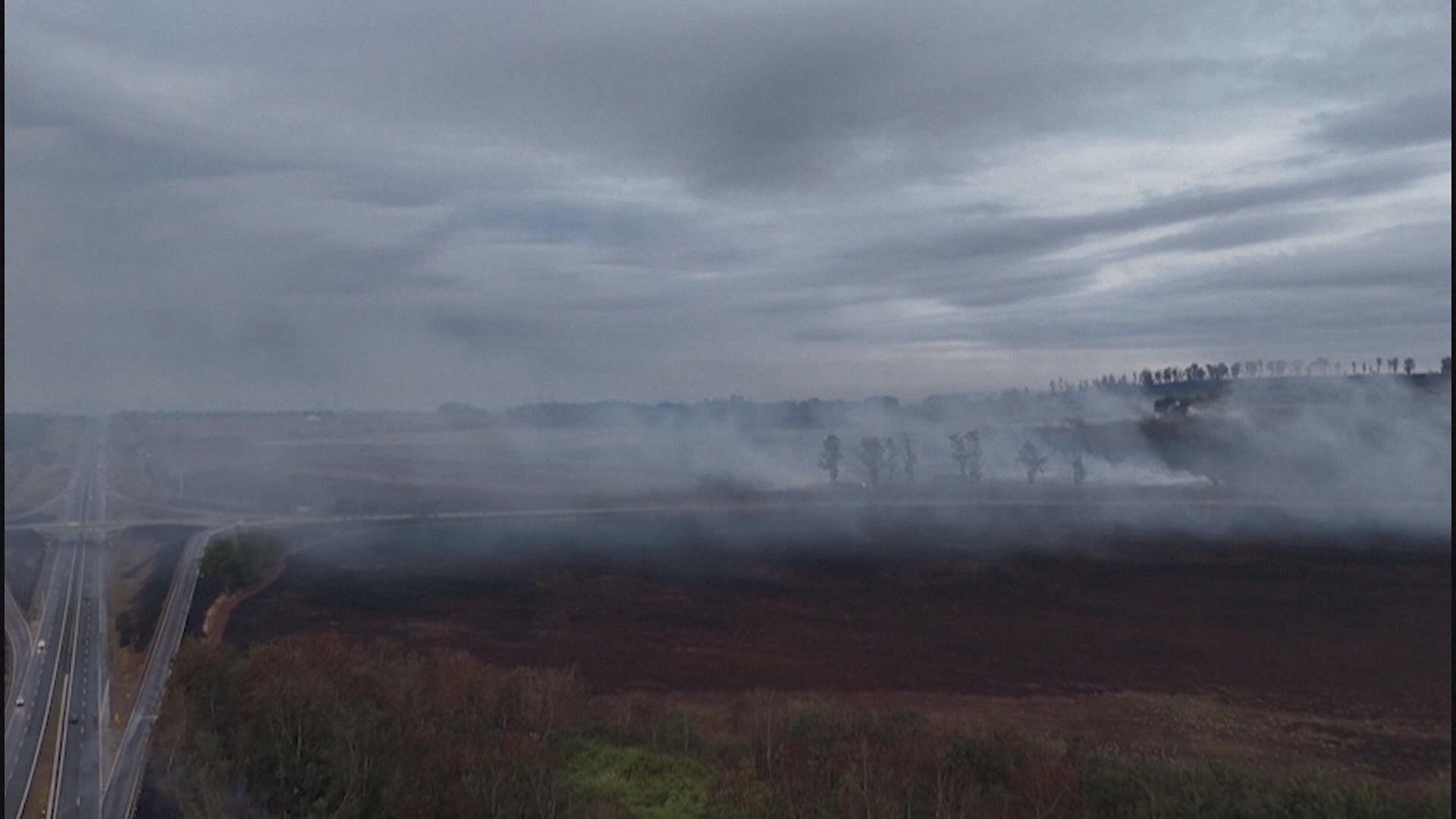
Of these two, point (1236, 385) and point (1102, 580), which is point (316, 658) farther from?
point (1236, 385)

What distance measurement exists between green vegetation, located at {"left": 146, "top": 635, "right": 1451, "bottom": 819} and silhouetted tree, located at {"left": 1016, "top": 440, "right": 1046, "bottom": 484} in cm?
7002

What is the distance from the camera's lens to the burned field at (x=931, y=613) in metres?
28.7

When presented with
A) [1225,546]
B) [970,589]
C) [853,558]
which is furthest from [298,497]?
[1225,546]

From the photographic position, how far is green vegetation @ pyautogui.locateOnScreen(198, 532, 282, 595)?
134 feet

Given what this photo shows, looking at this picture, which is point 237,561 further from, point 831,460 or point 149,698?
point 831,460

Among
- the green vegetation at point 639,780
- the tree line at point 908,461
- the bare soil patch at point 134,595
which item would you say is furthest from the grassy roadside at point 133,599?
the tree line at point 908,461

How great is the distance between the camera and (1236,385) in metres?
129

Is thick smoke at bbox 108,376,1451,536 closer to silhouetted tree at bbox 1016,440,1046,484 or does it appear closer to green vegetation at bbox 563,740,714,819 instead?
silhouetted tree at bbox 1016,440,1046,484

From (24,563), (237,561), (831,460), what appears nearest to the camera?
(24,563)

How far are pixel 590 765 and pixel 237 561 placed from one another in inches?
1240

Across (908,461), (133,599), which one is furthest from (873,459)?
(133,599)

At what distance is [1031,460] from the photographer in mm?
87750

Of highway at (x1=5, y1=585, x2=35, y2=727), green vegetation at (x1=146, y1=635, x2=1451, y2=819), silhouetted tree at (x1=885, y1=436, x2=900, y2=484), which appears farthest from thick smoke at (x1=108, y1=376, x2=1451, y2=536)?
green vegetation at (x1=146, y1=635, x2=1451, y2=819)

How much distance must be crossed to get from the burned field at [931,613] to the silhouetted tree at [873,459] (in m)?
28.0
